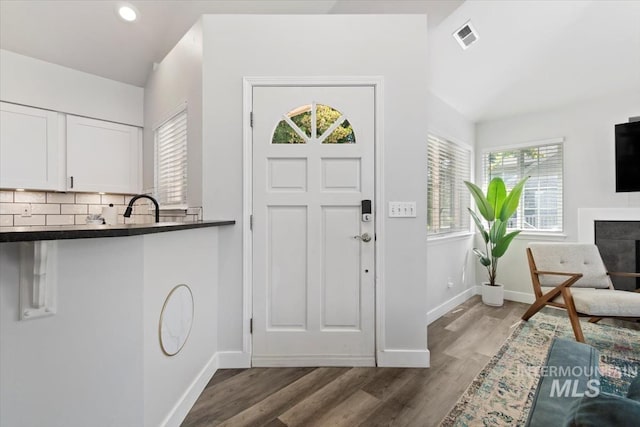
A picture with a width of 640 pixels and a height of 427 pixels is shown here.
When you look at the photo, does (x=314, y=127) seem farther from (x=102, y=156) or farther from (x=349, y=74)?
(x=102, y=156)

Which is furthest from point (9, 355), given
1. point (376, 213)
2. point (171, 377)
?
point (376, 213)

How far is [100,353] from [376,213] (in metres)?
1.71

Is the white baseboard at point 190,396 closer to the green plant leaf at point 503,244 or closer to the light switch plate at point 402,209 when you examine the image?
the light switch plate at point 402,209

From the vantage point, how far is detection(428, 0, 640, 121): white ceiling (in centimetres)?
241

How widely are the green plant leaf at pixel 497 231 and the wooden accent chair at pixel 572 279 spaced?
395 mm

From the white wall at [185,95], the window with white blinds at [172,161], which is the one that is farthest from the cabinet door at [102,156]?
the window with white blinds at [172,161]

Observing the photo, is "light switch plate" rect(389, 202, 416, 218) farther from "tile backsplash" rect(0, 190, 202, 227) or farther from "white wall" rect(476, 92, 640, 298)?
"white wall" rect(476, 92, 640, 298)

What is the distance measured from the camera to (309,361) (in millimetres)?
1994

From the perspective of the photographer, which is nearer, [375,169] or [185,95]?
[375,169]

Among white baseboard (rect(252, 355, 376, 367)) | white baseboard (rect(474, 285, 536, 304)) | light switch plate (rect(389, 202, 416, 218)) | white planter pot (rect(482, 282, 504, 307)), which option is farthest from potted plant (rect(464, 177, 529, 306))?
white baseboard (rect(252, 355, 376, 367))

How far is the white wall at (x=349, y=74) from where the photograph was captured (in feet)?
6.57

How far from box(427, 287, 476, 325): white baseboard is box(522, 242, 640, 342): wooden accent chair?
676 mm

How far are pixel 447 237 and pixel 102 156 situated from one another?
411cm

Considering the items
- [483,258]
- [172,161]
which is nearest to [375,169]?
[172,161]
